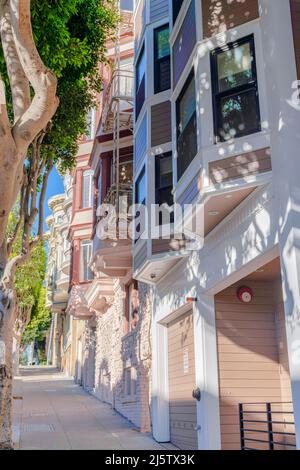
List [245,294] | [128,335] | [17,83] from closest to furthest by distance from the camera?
[17,83], [245,294], [128,335]

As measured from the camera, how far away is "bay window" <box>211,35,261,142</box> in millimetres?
7684

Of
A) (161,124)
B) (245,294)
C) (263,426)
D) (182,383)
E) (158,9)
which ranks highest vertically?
(158,9)

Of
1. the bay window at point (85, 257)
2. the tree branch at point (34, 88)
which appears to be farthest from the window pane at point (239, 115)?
the bay window at point (85, 257)

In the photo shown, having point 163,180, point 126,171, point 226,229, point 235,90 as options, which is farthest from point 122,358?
point 235,90

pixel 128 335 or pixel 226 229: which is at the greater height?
pixel 226 229

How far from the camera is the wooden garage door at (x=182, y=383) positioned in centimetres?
1012

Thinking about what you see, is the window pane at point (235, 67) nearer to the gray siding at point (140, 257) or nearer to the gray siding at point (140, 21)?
the gray siding at point (140, 257)

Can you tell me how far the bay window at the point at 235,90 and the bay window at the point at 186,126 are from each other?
0.87 meters

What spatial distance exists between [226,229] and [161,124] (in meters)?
4.43

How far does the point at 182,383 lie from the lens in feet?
35.4

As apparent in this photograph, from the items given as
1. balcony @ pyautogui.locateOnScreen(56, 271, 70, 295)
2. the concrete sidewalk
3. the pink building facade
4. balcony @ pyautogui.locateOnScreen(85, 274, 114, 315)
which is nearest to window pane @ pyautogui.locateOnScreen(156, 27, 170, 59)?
the pink building facade

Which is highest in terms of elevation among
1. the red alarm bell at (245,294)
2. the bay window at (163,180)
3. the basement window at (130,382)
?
the bay window at (163,180)

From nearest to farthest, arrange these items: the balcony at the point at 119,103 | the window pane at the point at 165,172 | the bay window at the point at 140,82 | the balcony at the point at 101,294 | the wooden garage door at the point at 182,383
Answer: the wooden garage door at the point at 182,383 → the window pane at the point at 165,172 → the bay window at the point at 140,82 → the balcony at the point at 119,103 → the balcony at the point at 101,294

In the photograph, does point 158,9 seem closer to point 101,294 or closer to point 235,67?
point 235,67
